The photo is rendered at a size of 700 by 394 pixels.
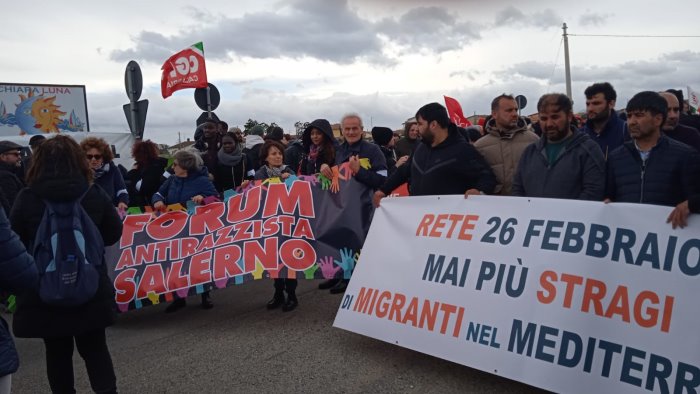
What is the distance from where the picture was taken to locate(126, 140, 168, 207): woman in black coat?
6.66m

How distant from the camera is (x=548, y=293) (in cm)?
329

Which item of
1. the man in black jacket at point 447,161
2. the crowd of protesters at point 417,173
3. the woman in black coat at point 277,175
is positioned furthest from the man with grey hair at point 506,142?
the woman in black coat at point 277,175

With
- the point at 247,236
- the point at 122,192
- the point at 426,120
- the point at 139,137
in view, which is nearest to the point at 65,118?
the point at 139,137

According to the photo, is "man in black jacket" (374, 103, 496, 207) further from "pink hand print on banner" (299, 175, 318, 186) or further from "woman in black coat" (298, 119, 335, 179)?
"woman in black coat" (298, 119, 335, 179)

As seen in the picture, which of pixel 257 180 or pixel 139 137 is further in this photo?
pixel 139 137

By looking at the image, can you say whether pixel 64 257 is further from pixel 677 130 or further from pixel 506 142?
pixel 677 130

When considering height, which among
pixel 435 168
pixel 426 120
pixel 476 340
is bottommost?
pixel 476 340

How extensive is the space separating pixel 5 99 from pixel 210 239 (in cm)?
1857

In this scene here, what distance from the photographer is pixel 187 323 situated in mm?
5406

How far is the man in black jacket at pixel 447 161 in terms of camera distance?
4.23 m

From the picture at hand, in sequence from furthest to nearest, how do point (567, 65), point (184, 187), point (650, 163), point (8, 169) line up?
point (567, 65) → point (8, 169) → point (184, 187) → point (650, 163)

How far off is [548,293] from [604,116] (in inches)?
84.1

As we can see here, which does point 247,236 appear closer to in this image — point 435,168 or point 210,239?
point 210,239

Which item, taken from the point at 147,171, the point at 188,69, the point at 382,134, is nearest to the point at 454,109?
the point at 382,134
